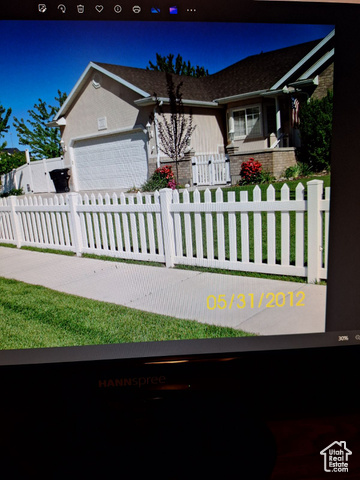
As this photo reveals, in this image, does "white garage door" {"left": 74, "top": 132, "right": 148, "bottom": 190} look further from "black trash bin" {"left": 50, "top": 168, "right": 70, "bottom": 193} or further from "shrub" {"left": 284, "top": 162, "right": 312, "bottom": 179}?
"shrub" {"left": 284, "top": 162, "right": 312, "bottom": 179}

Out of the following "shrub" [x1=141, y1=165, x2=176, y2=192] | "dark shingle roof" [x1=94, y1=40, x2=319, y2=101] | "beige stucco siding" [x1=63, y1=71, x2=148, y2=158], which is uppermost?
"dark shingle roof" [x1=94, y1=40, x2=319, y2=101]

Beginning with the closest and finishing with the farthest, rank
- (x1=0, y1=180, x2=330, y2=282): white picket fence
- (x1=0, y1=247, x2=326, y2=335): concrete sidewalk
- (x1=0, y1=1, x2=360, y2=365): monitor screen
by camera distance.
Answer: (x1=0, y1=1, x2=360, y2=365): monitor screen
(x1=0, y1=247, x2=326, y2=335): concrete sidewalk
(x1=0, y1=180, x2=330, y2=282): white picket fence

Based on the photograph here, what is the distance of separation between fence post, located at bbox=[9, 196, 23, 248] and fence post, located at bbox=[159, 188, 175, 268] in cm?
53

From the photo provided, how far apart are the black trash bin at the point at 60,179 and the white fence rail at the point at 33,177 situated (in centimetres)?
1

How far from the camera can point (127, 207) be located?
1.41 metres

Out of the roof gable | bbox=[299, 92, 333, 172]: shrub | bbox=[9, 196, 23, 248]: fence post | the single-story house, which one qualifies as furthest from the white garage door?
bbox=[299, 92, 333, 172]: shrub

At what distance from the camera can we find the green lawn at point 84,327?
1213mm

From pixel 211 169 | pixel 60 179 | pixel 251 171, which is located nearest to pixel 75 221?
pixel 60 179

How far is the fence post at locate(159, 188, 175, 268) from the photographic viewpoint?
4.36ft

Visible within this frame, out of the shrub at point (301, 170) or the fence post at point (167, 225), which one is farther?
the fence post at point (167, 225)

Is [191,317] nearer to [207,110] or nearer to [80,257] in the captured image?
[80,257]

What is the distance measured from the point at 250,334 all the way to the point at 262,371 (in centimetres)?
A: 23

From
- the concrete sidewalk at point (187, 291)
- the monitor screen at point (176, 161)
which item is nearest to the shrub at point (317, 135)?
the monitor screen at point (176, 161)

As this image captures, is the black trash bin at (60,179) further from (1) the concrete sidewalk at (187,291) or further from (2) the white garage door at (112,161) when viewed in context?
(1) the concrete sidewalk at (187,291)
